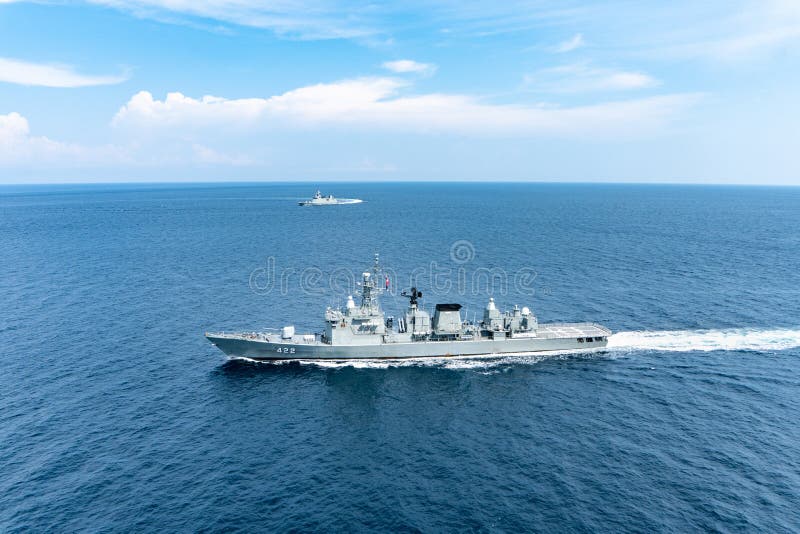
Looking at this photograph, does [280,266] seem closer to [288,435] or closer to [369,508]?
[288,435]

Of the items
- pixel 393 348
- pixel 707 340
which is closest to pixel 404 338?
pixel 393 348

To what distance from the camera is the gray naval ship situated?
3098 inches

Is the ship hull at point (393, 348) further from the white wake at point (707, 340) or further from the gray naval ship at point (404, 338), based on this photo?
the white wake at point (707, 340)

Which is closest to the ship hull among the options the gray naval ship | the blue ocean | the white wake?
the gray naval ship

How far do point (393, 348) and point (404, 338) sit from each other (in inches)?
114

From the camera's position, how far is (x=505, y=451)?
52.7 m

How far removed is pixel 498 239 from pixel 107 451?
167 meters

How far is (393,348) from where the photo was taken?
7969cm

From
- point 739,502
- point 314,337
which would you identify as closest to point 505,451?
point 739,502

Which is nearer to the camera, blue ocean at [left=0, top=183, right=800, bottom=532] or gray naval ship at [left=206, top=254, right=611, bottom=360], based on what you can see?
blue ocean at [left=0, top=183, right=800, bottom=532]

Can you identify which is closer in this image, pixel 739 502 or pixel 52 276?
pixel 739 502

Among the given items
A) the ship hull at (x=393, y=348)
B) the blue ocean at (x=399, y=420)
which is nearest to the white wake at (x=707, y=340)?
the blue ocean at (x=399, y=420)

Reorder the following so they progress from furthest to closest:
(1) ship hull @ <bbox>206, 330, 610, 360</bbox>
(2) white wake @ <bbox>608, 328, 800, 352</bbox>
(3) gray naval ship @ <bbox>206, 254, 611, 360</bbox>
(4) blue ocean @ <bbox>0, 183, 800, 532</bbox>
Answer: (2) white wake @ <bbox>608, 328, 800, 352</bbox>
(3) gray naval ship @ <bbox>206, 254, 611, 360</bbox>
(1) ship hull @ <bbox>206, 330, 610, 360</bbox>
(4) blue ocean @ <bbox>0, 183, 800, 532</bbox>

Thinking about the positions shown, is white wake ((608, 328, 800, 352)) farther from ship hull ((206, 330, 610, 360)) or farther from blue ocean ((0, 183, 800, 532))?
ship hull ((206, 330, 610, 360))
